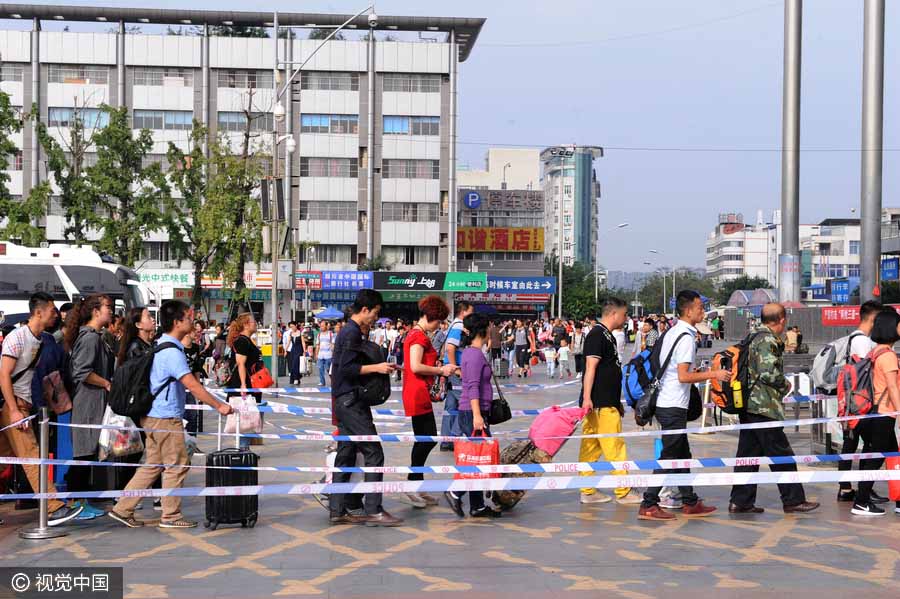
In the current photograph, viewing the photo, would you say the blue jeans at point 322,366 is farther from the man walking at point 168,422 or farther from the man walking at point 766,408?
the man walking at point 766,408

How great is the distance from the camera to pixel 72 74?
67.8 meters

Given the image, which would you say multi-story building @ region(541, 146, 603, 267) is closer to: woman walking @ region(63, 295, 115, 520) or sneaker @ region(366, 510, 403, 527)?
Answer: woman walking @ region(63, 295, 115, 520)

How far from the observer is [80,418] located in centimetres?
955

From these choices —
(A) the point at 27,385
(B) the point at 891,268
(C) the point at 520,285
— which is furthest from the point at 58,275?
(B) the point at 891,268

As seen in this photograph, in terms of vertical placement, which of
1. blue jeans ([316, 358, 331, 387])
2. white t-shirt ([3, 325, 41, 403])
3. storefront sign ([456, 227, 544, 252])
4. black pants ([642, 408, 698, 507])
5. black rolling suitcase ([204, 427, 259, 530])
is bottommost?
blue jeans ([316, 358, 331, 387])

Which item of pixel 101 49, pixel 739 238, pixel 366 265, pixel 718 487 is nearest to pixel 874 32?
pixel 718 487

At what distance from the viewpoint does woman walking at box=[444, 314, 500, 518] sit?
9445mm

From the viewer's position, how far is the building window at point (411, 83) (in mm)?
69562

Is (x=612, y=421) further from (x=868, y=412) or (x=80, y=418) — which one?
(x=80, y=418)

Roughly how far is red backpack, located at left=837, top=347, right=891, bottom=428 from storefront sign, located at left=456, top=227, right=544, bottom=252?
73.6 m

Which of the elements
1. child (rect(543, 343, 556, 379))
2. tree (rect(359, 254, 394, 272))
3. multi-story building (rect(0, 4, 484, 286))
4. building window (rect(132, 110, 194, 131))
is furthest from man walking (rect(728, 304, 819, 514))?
building window (rect(132, 110, 194, 131))

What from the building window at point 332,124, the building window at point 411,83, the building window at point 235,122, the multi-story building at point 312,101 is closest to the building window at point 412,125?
the multi-story building at point 312,101

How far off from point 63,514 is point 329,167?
61610 mm

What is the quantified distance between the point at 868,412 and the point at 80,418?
6.76 meters
